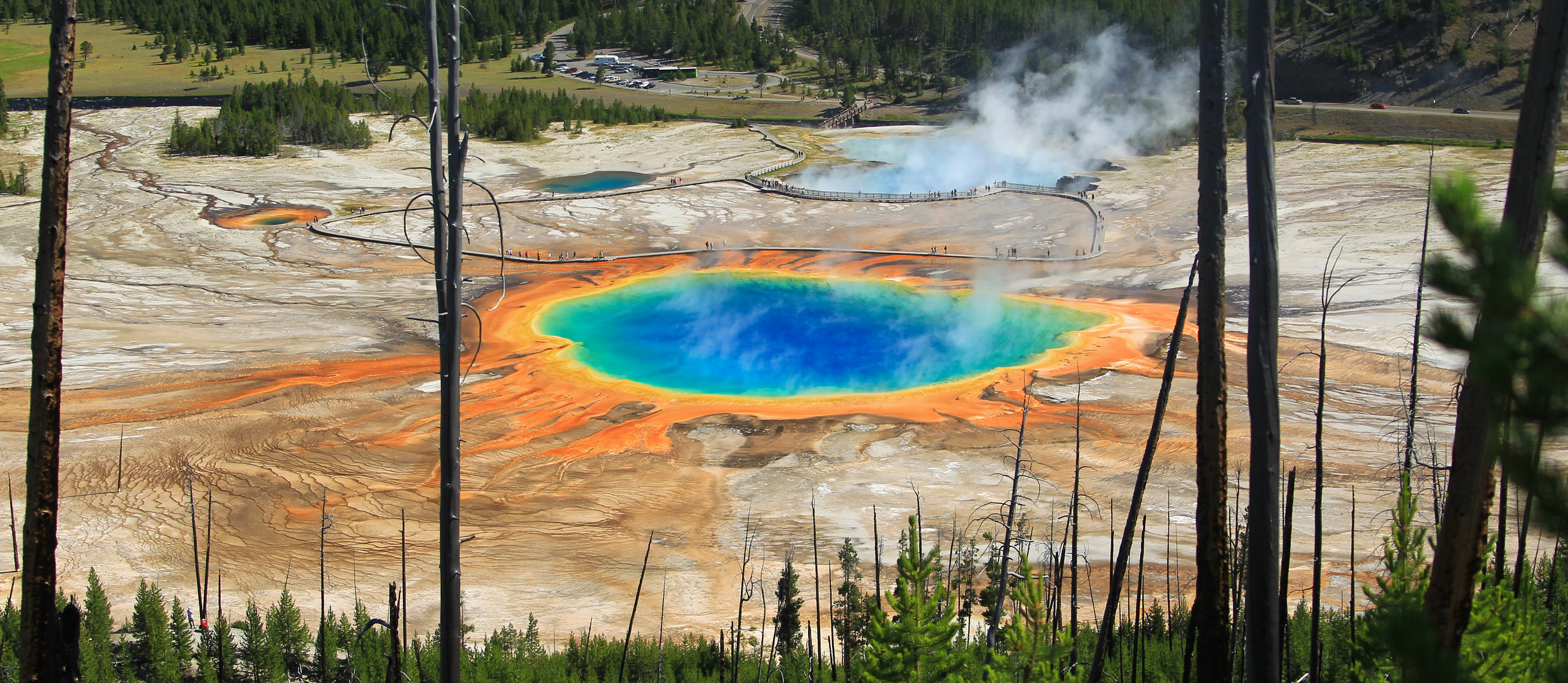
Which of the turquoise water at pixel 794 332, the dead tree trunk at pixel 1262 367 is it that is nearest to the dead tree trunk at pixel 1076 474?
the dead tree trunk at pixel 1262 367

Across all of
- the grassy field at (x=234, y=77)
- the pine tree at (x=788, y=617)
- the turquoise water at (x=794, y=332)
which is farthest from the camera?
the grassy field at (x=234, y=77)

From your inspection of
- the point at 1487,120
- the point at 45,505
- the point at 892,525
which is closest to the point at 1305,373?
the point at 892,525

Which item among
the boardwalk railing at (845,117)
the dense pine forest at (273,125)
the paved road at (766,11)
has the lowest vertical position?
the dense pine forest at (273,125)

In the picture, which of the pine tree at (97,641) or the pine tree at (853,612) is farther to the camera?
the pine tree at (853,612)

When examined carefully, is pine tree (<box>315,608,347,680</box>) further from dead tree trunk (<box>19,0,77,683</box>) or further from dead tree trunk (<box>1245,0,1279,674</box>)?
dead tree trunk (<box>1245,0,1279,674</box>)

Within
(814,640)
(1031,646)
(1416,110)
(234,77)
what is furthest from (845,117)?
(1031,646)

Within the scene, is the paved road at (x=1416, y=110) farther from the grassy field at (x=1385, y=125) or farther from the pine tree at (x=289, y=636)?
the pine tree at (x=289, y=636)

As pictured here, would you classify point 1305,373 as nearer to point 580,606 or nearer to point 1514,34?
point 580,606
